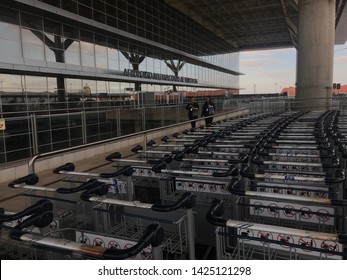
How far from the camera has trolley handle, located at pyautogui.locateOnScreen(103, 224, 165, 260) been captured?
175 centimetres

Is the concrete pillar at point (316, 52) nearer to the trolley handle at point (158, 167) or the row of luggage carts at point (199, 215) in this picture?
the row of luggage carts at point (199, 215)

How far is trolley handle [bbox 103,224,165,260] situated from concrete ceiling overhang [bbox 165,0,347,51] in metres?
25.8

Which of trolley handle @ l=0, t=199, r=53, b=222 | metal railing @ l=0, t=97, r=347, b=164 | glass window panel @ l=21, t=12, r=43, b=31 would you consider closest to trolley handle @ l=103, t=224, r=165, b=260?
trolley handle @ l=0, t=199, r=53, b=222

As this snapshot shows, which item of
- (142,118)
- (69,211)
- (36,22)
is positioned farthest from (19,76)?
(69,211)

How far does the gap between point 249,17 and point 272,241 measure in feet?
112

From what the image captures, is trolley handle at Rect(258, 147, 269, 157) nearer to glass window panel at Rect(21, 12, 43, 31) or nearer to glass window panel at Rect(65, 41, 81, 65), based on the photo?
glass window panel at Rect(21, 12, 43, 31)

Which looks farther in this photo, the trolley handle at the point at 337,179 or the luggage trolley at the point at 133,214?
the trolley handle at the point at 337,179

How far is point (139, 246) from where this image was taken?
1.81m

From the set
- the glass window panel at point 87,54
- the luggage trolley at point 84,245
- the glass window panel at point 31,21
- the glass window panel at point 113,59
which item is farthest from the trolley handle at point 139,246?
the glass window panel at point 113,59

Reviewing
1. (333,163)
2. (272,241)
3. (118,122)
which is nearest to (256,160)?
(333,163)

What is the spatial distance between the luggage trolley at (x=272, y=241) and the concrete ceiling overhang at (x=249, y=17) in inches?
995

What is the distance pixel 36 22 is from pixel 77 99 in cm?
487

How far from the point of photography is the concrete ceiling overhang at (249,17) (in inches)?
1099

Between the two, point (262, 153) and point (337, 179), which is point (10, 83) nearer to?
point (262, 153)
